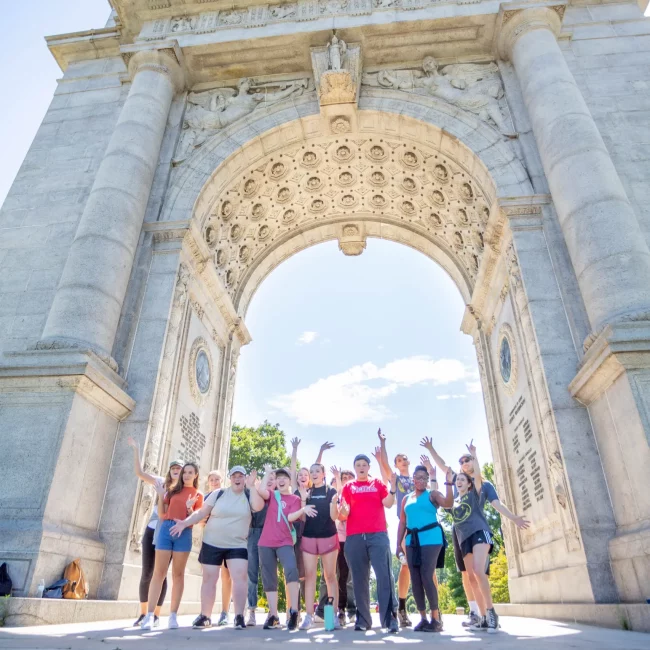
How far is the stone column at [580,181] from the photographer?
29.1 ft

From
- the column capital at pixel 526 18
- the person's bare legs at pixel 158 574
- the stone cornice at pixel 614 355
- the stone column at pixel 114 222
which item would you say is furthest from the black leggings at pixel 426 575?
the column capital at pixel 526 18

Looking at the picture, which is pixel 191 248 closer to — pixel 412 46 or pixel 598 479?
pixel 412 46

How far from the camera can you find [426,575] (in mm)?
6289

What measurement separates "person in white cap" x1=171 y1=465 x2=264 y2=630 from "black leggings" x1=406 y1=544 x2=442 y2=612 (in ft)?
7.06

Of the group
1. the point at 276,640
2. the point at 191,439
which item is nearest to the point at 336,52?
the point at 191,439

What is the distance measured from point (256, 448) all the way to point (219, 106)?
3066 centimetres

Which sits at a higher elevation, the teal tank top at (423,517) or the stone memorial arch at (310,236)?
the stone memorial arch at (310,236)

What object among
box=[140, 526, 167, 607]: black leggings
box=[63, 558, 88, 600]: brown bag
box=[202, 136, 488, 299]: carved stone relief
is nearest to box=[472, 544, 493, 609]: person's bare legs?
box=[140, 526, 167, 607]: black leggings

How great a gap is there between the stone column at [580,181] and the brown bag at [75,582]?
9257 millimetres

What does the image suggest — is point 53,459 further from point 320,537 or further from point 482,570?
point 482,570

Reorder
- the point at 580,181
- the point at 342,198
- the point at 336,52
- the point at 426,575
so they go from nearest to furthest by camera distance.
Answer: the point at 426,575 → the point at 580,181 → the point at 336,52 → the point at 342,198

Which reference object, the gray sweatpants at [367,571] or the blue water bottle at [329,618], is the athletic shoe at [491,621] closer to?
the gray sweatpants at [367,571]

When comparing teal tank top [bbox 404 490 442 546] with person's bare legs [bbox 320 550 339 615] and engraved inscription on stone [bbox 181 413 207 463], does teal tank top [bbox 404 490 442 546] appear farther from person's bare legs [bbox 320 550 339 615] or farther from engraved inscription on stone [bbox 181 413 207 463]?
engraved inscription on stone [bbox 181 413 207 463]

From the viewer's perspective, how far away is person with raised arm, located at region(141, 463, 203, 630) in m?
6.63
